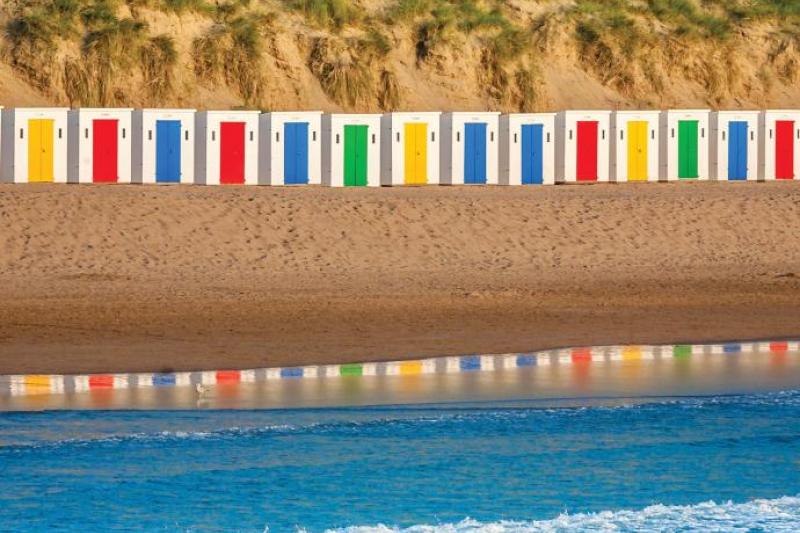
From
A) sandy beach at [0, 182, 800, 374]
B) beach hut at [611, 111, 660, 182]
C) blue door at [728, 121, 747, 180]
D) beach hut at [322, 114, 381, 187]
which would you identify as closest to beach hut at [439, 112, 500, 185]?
sandy beach at [0, 182, 800, 374]

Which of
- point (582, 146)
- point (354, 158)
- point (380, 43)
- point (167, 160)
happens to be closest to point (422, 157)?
point (354, 158)

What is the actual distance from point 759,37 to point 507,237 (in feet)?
55.0

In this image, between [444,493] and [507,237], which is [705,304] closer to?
[507,237]

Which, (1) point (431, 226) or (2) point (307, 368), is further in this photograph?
(1) point (431, 226)

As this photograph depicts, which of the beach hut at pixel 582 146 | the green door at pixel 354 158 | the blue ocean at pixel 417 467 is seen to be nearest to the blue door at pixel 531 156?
the beach hut at pixel 582 146

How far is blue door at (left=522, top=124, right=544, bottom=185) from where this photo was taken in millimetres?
27009

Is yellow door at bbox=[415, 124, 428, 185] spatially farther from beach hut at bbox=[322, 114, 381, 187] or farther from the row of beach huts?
beach hut at bbox=[322, 114, 381, 187]

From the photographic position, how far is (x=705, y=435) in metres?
10.5

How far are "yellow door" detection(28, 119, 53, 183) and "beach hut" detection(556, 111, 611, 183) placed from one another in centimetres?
805

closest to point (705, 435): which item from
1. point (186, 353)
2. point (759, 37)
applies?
point (186, 353)

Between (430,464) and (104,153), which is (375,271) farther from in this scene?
(430,464)

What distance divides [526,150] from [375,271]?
803cm

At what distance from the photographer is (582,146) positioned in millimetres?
27500

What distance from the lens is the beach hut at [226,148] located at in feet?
83.6
